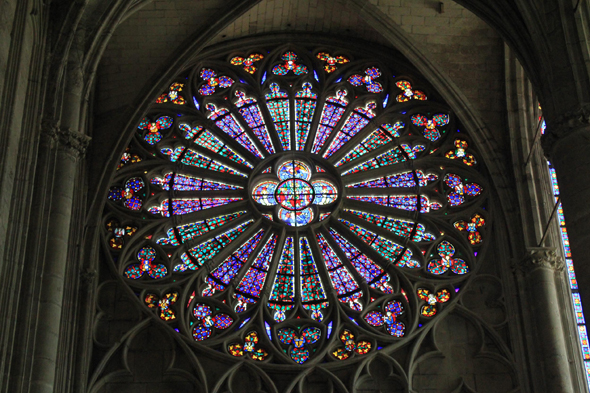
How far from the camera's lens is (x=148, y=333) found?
15859mm

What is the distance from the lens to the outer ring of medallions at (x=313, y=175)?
675 inches

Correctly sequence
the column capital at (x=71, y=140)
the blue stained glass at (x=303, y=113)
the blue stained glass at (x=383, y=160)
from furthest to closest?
1. the blue stained glass at (x=303, y=113)
2. the blue stained glass at (x=383, y=160)
3. the column capital at (x=71, y=140)

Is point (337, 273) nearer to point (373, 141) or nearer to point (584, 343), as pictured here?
point (373, 141)

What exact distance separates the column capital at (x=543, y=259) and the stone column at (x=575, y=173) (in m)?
3.67

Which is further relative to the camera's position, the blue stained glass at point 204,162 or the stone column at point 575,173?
the blue stained glass at point 204,162

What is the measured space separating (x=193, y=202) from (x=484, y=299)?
4.80 metres

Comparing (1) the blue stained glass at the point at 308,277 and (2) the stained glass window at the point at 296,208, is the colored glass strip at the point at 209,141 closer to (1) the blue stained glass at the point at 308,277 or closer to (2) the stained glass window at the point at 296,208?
(2) the stained glass window at the point at 296,208

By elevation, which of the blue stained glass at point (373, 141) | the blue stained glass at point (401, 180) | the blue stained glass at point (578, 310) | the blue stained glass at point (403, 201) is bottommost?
the blue stained glass at point (578, 310)

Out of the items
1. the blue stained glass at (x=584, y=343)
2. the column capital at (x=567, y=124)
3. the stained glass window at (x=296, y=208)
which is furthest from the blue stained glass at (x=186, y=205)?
the column capital at (x=567, y=124)

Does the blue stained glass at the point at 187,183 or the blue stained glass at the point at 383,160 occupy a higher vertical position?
the blue stained glass at the point at 383,160

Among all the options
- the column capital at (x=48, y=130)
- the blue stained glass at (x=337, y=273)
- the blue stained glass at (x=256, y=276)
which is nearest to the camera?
the column capital at (x=48, y=130)

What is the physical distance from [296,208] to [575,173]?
6.25m

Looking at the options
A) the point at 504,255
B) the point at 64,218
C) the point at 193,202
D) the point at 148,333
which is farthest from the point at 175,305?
the point at 504,255

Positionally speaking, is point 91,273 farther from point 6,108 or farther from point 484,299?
point 484,299
